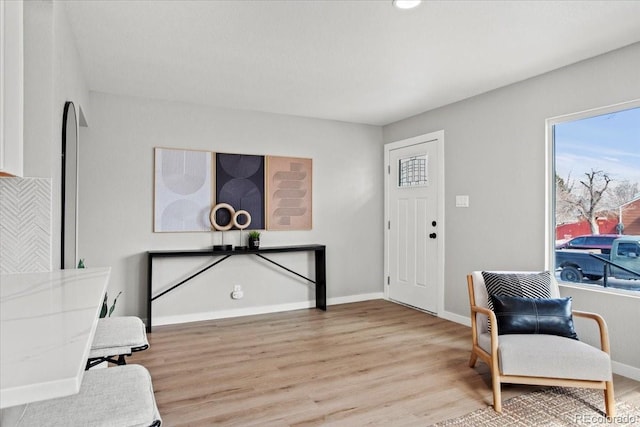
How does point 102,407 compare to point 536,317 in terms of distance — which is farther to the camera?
point 536,317

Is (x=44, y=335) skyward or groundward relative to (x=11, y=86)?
groundward

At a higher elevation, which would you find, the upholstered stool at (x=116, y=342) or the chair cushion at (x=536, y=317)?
the upholstered stool at (x=116, y=342)

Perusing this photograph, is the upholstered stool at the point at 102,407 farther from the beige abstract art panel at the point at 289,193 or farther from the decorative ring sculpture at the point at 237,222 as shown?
the beige abstract art panel at the point at 289,193

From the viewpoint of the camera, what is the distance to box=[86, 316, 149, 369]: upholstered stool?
5.42 ft

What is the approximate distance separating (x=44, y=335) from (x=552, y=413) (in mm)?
2608

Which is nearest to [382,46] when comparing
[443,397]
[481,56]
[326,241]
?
[481,56]

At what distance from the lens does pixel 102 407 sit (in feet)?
3.38

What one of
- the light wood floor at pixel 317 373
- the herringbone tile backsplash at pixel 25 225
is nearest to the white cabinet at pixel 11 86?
the herringbone tile backsplash at pixel 25 225

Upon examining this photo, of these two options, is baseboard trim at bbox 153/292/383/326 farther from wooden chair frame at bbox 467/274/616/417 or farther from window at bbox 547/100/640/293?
wooden chair frame at bbox 467/274/616/417

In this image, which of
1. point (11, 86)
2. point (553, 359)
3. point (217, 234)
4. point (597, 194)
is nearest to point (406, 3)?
point (11, 86)

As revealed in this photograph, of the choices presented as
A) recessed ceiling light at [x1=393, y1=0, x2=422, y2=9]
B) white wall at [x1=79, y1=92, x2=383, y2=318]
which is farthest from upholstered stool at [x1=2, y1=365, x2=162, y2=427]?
A: white wall at [x1=79, y1=92, x2=383, y2=318]

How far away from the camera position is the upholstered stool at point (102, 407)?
974mm

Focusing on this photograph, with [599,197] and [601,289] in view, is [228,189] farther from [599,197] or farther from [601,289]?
[601,289]

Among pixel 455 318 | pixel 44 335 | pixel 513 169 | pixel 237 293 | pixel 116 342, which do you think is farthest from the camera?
pixel 237 293
